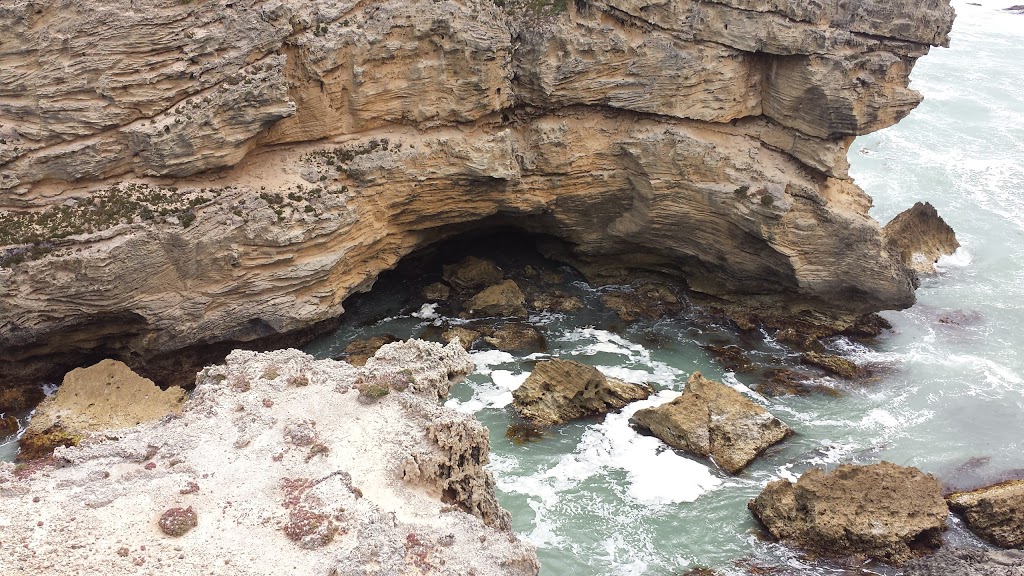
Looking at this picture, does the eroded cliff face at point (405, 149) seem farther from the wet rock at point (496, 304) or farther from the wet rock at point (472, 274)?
the wet rock at point (496, 304)

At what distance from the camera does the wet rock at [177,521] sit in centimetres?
1506

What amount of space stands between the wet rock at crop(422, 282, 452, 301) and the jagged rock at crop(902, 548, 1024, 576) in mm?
20653

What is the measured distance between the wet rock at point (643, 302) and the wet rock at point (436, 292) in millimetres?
7054

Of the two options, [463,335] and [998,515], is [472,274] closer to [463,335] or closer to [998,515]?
[463,335]

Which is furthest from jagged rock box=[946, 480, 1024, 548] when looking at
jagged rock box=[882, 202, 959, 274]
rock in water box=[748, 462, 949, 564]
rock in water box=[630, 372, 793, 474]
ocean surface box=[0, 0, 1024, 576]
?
jagged rock box=[882, 202, 959, 274]

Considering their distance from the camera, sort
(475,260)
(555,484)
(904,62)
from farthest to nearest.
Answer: (475,260)
(904,62)
(555,484)

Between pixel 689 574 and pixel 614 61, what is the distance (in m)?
19.2

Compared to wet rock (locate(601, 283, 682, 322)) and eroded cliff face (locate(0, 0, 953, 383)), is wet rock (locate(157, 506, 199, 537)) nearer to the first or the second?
eroded cliff face (locate(0, 0, 953, 383))

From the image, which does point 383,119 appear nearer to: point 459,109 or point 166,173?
point 459,109

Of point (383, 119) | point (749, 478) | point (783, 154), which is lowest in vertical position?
point (749, 478)

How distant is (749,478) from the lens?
25.0m

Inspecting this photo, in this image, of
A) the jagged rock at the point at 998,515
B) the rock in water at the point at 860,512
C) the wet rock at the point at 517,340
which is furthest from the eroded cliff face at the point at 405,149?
the rock in water at the point at 860,512

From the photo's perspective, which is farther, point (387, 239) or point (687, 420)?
point (387, 239)

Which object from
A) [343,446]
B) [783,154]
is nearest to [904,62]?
[783,154]
